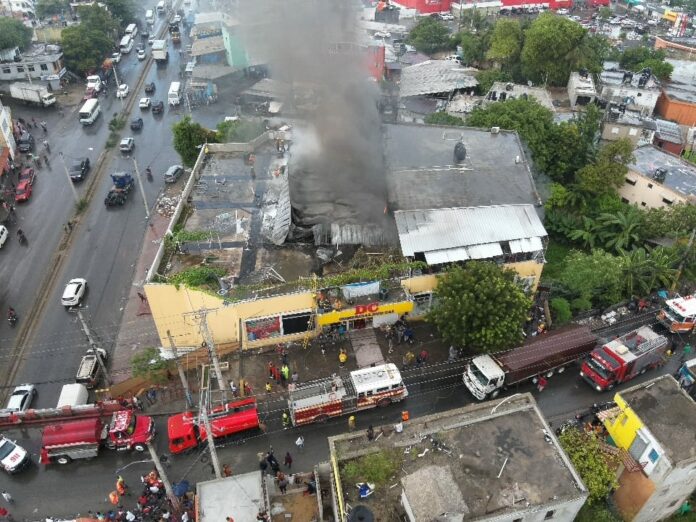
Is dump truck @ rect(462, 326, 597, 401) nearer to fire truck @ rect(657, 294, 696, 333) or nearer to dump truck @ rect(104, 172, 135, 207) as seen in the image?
fire truck @ rect(657, 294, 696, 333)


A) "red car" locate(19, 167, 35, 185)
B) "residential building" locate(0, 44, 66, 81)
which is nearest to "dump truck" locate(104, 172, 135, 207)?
"red car" locate(19, 167, 35, 185)

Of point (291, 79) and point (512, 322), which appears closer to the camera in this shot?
point (512, 322)

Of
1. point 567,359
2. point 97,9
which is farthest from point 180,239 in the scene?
point 97,9

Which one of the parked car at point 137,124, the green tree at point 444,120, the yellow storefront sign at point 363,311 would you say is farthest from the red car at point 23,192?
the green tree at point 444,120

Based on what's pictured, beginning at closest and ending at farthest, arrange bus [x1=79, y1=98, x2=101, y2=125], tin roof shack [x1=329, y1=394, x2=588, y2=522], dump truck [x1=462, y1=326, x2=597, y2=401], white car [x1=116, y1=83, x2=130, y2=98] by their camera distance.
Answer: tin roof shack [x1=329, y1=394, x2=588, y2=522], dump truck [x1=462, y1=326, x2=597, y2=401], bus [x1=79, y1=98, x2=101, y2=125], white car [x1=116, y1=83, x2=130, y2=98]

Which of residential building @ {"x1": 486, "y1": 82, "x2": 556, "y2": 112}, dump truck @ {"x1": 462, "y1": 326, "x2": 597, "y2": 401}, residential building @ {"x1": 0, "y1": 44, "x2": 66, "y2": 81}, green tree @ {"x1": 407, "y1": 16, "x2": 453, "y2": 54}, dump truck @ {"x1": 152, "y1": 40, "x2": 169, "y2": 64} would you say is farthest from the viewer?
dump truck @ {"x1": 152, "y1": 40, "x2": 169, "y2": 64}

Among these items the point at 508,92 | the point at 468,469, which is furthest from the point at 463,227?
the point at 508,92

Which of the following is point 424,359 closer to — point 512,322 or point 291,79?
point 512,322
